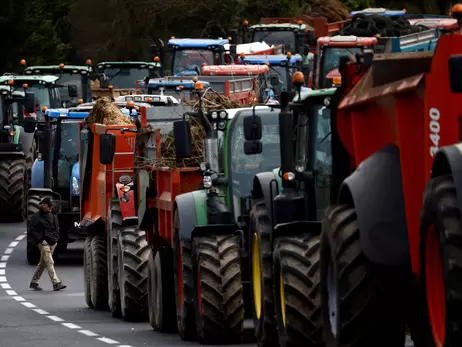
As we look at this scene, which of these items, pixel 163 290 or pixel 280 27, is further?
pixel 280 27

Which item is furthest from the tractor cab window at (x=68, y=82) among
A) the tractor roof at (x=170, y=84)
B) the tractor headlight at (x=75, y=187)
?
the tractor headlight at (x=75, y=187)

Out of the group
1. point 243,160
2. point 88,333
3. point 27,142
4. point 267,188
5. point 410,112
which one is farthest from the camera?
point 27,142

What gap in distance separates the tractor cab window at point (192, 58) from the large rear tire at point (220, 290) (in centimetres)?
3002

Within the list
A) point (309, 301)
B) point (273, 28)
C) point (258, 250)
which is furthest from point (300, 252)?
point (273, 28)

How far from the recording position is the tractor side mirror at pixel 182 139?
18203mm

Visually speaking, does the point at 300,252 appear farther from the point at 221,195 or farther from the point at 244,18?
the point at 244,18

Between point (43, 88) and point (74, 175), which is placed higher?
point (43, 88)

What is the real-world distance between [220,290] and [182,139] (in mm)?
1618

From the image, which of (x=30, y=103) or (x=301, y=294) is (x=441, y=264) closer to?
(x=301, y=294)

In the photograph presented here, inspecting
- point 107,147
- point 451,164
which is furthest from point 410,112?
point 107,147

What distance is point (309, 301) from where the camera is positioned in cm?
1384

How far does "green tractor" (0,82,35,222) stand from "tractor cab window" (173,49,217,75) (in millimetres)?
6512

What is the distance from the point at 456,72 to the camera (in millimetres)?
9281

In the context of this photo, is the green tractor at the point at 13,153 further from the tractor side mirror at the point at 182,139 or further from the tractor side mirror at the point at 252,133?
the tractor side mirror at the point at 252,133
